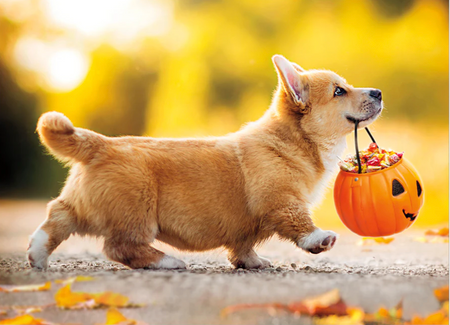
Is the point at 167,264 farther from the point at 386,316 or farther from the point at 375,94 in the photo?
the point at 375,94

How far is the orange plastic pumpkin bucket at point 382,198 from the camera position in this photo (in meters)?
3.13

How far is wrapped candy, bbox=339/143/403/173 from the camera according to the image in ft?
10.6

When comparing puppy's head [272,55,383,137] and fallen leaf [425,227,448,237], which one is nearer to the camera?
puppy's head [272,55,383,137]

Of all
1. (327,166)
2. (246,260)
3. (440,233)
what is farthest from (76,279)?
(440,233)

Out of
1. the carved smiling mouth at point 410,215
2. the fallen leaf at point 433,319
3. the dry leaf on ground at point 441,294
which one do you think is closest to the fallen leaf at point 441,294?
the dry leaf on ground at point 441,294

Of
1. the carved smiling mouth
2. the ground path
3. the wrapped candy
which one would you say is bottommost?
the ground path

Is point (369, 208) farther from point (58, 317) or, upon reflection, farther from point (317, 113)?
point (58, 317)

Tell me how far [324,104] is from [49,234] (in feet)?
5.78

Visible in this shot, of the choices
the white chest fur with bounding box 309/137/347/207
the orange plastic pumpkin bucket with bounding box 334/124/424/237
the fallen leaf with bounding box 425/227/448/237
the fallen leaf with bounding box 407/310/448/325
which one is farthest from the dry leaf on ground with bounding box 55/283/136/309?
the fallen leaf with bounding box 425/227/448/237

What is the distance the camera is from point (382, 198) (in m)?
3.12

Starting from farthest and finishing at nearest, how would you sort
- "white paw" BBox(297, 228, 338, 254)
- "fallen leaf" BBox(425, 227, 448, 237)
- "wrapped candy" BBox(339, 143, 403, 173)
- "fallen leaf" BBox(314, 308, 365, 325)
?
"fallen leaf" BBox(425, 227, 448, 237) < "wrapped candy" BBox(339, 143, 403, 173) < "white paw" BBox(297, 228, 338, 254) < "fallen leaf" BBox(314, 308, 365, 325)

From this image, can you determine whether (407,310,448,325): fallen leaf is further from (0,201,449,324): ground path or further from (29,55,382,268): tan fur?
(29,55,382,268): tan fur

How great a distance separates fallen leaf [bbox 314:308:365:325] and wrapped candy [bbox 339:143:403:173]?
1.25 meters

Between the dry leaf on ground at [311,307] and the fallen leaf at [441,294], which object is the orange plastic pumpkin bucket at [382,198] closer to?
the fallen leaf at [441,294]
